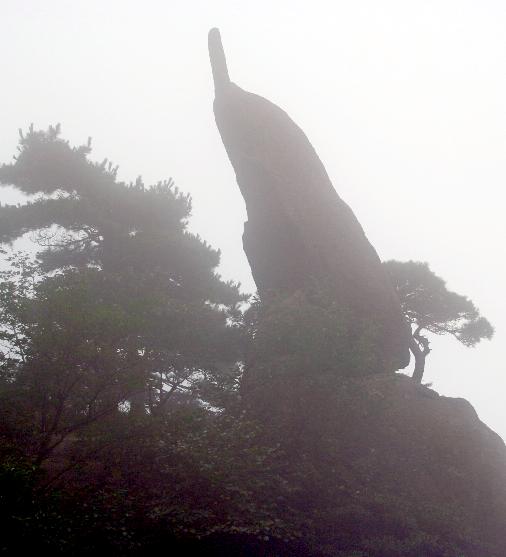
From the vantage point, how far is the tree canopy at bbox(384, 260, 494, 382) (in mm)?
22391

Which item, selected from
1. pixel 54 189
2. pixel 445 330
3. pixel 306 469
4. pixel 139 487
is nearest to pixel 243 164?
pixel 54 189

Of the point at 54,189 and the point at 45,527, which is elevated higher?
the point at 54,189

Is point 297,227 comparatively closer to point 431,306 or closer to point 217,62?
point 431,306

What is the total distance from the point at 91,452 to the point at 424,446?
1069 cm

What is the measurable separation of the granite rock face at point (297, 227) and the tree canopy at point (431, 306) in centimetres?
287

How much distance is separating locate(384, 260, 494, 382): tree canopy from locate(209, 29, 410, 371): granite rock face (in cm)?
287

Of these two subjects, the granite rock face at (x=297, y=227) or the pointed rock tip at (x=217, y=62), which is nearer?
the granite rock face at (x=297, y=227)

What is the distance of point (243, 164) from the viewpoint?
21.8 metres

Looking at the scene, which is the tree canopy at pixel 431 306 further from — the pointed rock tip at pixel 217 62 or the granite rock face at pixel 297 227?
the pointed rock tip at pixel 217 62

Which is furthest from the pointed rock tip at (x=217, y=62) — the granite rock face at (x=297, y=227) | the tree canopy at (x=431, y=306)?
the tree canopy at (x=431, y=306)

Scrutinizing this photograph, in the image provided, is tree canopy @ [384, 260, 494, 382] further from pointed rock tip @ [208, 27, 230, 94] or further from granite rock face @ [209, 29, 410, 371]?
pointed rock tip @ [208, 27, 230, 94]

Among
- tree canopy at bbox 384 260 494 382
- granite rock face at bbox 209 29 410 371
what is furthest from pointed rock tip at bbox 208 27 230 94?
tree canopy at bbox 384 260 494 382

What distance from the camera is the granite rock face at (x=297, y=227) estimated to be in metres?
18.9

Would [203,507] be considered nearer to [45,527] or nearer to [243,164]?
[45,527]
